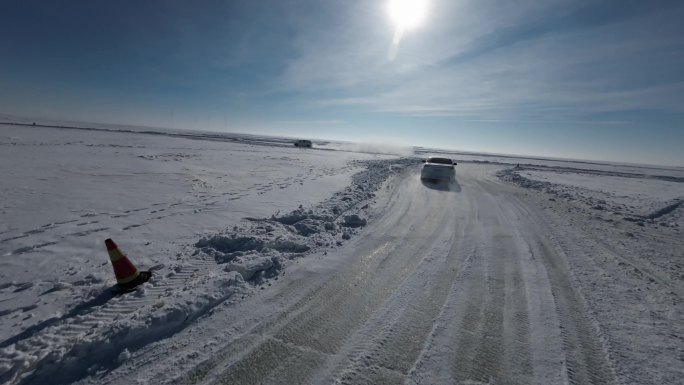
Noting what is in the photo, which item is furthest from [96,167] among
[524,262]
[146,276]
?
[524,262]

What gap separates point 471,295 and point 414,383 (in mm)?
2002

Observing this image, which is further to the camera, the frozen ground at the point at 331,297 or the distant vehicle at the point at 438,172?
→ the distant vehicle at the point at 438,172

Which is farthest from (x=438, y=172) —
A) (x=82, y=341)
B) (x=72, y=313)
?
(x=82, y=341)

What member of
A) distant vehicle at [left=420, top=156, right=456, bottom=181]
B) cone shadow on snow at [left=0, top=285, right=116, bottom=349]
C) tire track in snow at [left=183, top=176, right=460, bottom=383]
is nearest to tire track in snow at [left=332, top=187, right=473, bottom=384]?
tire track in snow at [left=183, top=176, right=460, bottom=383]

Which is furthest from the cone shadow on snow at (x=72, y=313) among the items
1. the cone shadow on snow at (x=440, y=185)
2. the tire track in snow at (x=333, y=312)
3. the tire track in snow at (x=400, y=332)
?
the cone shadow on snow at (x=440, y=185)

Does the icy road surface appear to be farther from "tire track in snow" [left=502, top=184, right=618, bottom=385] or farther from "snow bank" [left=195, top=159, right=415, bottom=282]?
"snow bank" [left=195, top=159, right=415, bottom=282]

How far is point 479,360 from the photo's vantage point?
2.98 m

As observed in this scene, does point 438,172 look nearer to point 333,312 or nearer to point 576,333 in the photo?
point 576,333

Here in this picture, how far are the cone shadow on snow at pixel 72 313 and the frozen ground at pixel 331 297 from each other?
20 mm

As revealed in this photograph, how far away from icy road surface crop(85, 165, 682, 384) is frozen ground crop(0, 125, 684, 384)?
21 millimetres

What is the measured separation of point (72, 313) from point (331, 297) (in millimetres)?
3193

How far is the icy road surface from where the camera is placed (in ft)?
9.24

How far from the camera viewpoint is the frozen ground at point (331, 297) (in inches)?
113

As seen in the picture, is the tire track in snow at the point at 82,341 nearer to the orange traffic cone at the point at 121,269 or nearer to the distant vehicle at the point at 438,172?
the orange traffic cone at the point at 121,269
